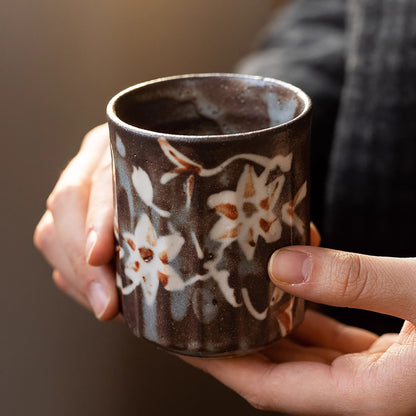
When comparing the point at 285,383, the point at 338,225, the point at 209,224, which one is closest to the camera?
the point at 209,224

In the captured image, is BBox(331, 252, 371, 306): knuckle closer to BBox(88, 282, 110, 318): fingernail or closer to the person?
the person

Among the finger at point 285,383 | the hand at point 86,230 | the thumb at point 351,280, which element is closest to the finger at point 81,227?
the hand at point 86,230

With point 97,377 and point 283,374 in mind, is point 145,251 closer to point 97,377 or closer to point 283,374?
point 283,374

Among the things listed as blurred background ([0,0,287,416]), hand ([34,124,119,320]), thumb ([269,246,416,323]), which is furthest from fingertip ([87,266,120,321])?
blurred background ([0,0,287,416])

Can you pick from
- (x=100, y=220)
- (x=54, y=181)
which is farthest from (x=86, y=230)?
(x=54, y=181)

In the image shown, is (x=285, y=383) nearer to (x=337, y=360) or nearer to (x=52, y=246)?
(x=337, y=360)

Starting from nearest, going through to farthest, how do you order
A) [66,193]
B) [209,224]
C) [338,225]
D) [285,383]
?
[209,224] < [285,383] < [66,193] < [338,225]

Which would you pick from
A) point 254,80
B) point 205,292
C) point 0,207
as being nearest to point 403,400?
point 205,292
